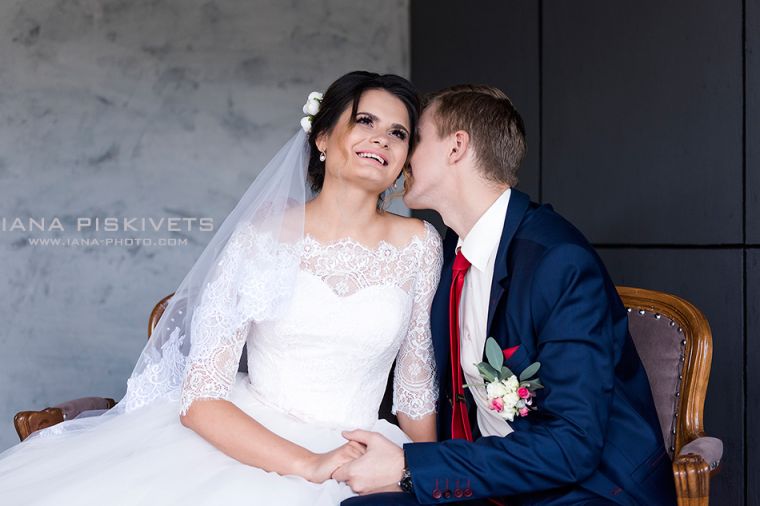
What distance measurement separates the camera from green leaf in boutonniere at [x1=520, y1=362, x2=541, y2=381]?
184 centimetres

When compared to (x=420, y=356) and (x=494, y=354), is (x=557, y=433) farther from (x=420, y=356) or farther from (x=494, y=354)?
(x=420, y=356)

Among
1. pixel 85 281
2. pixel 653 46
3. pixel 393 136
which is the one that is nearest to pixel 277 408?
pixel 393 136

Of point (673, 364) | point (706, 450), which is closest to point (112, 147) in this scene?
point (673, 364)

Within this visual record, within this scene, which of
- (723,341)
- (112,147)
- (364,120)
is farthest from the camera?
(112,147)

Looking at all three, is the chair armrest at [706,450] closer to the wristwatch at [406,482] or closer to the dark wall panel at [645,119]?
the wristwatch at [406,482]

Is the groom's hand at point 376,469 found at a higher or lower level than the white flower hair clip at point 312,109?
lower

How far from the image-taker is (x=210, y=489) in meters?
1.91

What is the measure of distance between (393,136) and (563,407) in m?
1.01

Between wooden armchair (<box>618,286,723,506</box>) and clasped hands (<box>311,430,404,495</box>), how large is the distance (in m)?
0.81

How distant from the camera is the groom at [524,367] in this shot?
5.87 ft

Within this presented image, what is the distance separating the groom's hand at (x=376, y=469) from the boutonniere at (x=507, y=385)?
0.86 ft

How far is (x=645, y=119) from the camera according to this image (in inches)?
119

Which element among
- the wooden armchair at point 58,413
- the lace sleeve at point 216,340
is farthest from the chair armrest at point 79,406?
the lace sleeve at point 216,340

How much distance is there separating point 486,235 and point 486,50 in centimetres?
238
